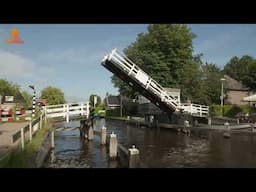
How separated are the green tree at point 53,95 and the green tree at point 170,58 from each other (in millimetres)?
34185

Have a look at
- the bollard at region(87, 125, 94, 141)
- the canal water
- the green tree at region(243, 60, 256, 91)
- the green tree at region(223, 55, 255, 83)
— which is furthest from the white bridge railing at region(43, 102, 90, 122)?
the green tree at region(223, 55, 255, 83)

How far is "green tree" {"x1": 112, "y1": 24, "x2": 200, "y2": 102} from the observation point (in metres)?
29.5

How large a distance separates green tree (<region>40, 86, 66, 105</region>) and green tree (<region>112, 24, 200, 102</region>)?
34185mm

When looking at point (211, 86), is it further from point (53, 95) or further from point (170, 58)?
point (53, 95)

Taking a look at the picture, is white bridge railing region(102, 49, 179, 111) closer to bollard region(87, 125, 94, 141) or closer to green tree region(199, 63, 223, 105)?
bollard region(87, 125, 94, 141)

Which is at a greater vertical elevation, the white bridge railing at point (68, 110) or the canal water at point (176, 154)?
the white bridge railing at point (68, 110)

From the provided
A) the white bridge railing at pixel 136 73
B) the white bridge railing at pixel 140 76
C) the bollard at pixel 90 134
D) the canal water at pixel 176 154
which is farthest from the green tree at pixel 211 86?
the bollard at pixel 90 134

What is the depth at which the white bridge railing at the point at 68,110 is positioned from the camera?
→ 15.4 meters

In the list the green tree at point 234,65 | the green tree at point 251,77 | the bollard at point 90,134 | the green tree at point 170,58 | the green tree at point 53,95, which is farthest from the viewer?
the green tree at point 234,65

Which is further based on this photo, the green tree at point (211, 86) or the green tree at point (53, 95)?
the green tree at point (53, 95)

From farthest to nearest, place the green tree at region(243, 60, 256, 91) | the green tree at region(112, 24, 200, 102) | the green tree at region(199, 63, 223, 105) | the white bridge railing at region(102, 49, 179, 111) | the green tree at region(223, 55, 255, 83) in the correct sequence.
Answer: the green tree at region(223, 55, 255, 83) → the green tree at region(243, 60, 256, 91) → the green tree at region(199, 63, 223, 105) → the green tree at region(112, 24, 200, 102) → the white bridge railing at region(102, 49, 179, 111)

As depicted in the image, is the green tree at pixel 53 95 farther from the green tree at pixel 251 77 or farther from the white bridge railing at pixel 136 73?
the white bridge railing at pixel 136 73

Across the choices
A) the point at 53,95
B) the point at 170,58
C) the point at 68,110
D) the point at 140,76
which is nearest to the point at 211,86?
the point at 170,58
